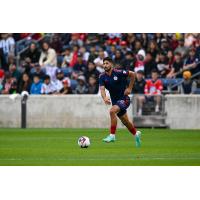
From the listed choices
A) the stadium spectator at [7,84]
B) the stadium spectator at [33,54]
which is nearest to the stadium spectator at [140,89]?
the stadium spectator at [33,54]

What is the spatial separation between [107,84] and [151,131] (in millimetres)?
6016

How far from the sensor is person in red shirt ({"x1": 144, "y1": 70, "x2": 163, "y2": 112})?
29.0 m

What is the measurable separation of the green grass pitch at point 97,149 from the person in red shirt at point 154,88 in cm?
231

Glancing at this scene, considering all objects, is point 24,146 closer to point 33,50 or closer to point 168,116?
point 168,116

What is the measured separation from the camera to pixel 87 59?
3134 centimetres

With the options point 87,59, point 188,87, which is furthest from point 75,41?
point 188,87

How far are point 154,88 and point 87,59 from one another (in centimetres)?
337

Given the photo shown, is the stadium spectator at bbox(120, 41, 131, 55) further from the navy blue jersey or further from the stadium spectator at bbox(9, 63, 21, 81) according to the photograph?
the navy blue jersey

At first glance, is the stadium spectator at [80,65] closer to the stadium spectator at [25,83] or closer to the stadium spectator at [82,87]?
the stadium spectator at [82,87]

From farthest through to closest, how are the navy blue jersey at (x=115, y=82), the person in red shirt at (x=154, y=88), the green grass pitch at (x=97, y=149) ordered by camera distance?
the person in red shirt at (x=154, y=88), the navy blue jersey at (x=115, y=82), the green grass pitch at (x=97, y=149)

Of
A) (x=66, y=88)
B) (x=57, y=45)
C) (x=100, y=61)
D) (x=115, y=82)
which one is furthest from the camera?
(x=57, y=45)

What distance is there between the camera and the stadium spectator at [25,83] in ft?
102

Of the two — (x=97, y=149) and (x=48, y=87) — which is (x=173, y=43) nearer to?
(x=48, y=87)

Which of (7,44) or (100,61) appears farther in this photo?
(7,44)
